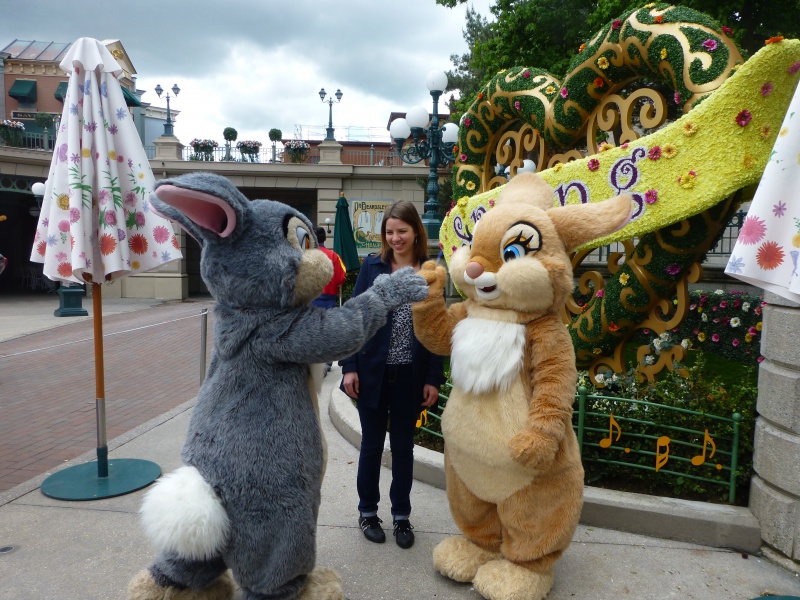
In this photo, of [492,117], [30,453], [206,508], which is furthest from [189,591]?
[492,117]

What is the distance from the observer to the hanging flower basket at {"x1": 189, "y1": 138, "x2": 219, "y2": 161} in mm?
21016

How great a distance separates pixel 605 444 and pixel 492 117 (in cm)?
398

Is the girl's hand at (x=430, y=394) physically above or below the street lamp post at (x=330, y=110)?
below

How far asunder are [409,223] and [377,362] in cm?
80

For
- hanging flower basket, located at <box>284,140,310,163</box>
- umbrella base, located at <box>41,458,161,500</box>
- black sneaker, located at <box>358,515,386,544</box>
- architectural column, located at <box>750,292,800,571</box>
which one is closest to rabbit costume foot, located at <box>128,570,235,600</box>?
black sneaker, located at <box>358,515,386,544</box>

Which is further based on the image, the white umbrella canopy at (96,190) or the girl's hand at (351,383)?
the white umbrella canopy at (96,190)

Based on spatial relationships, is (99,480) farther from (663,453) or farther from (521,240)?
(663,453)

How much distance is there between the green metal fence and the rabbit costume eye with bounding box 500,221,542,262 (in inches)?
57.3

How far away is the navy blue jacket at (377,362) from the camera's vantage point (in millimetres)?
3188

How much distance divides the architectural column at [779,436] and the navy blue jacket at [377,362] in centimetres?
182

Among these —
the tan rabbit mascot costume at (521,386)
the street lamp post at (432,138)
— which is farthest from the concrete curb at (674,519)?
the street lamp post at (432,138)

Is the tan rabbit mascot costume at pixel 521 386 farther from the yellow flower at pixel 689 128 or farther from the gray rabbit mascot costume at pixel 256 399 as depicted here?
the yellow flower at pixel 689 128

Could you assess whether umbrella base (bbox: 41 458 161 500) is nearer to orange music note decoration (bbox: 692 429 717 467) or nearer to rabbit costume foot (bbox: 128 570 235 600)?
rabbit costume foot (bbox: 128 570 235 600)

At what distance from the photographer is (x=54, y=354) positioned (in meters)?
9.41
